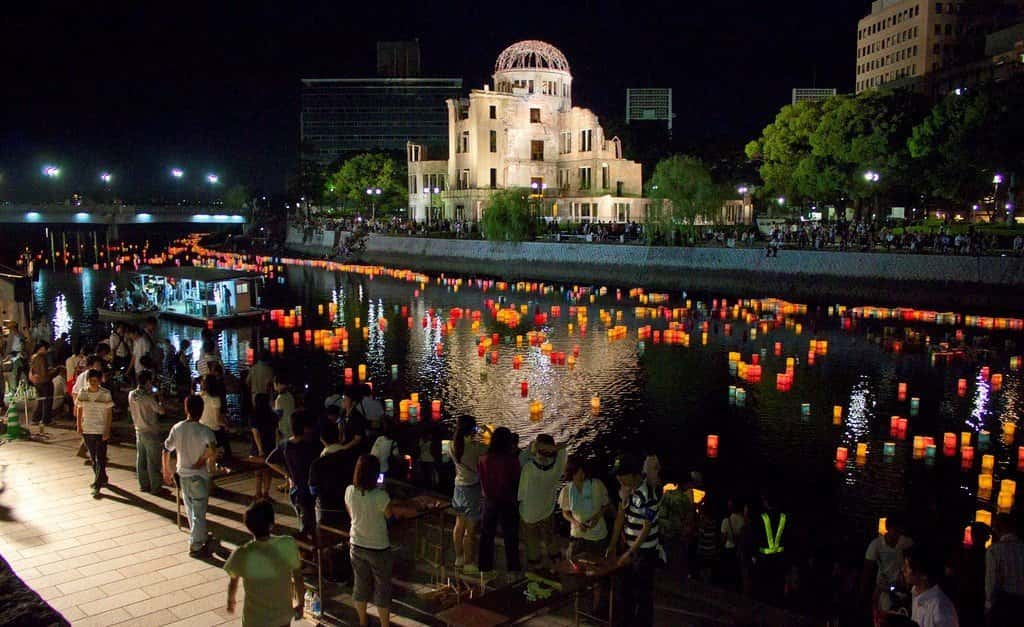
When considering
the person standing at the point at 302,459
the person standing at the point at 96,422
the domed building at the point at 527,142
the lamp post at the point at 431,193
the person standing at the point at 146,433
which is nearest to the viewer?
the person standing at the point at 302,459

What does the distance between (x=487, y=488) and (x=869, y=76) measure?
388 feet

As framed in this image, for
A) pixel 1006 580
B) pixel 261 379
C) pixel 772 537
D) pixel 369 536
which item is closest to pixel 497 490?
pixel 369 536

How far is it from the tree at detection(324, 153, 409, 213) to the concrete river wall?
85.8 ft

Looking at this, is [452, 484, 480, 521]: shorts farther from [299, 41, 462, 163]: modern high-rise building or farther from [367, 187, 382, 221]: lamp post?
[299, 41, 462, 163]: modern high-rise building

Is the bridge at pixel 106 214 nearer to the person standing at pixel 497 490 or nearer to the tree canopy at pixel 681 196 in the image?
the tree canopy at pixel 681 196

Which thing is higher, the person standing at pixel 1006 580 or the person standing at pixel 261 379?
the person standing at pixel 261 379

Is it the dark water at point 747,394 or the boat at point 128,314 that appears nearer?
the dark water at point 747,394

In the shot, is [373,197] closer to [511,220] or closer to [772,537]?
[511,220]

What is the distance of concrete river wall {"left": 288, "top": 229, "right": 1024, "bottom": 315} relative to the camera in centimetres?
4053

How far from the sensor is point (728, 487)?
17266 mm

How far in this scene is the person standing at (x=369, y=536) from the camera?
7500 mm

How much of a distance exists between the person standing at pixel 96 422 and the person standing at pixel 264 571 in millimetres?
5943

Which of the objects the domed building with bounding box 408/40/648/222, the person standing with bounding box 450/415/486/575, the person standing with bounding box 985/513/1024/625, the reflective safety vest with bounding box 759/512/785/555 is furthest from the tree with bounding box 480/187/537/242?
the person standing with bounding box 985/513/1024/625

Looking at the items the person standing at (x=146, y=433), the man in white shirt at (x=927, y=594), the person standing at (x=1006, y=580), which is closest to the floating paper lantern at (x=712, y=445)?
the person standing at (x=1006, y=580)
